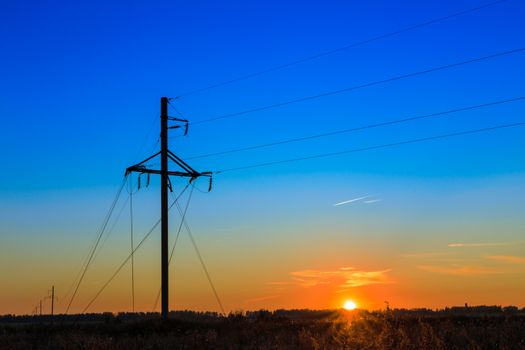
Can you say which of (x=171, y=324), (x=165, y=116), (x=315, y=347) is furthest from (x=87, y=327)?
(x=315, y=347)

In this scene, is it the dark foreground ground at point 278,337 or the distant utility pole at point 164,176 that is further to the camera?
the distant utility pole at point 164,176

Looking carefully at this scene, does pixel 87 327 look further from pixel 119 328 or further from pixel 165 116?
pixel 165 116

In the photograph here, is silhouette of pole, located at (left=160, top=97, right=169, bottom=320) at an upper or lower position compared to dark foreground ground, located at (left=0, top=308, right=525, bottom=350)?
upper

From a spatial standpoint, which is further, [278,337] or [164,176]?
[164,176]

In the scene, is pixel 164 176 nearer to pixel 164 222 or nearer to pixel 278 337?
pixel 164 222

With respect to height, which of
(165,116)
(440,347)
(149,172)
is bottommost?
(440,347)

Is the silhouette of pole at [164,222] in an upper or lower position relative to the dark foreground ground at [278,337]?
upper

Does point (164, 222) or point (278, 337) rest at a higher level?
point (164, 222)

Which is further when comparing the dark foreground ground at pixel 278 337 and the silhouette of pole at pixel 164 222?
the silhouette of pole at pixel 164 222

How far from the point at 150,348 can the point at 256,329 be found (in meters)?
7.88

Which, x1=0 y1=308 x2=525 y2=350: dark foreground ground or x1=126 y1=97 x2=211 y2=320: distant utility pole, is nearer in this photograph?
x1=0 y1=308 x2=525 y2=350: dark foreground ground

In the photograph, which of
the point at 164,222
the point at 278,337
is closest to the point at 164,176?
the point at 164,222

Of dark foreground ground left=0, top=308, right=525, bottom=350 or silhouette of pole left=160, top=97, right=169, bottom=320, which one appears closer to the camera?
dark foreground ground left=0, top=308, right=525, bottom=350

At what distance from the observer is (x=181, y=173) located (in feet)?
116
